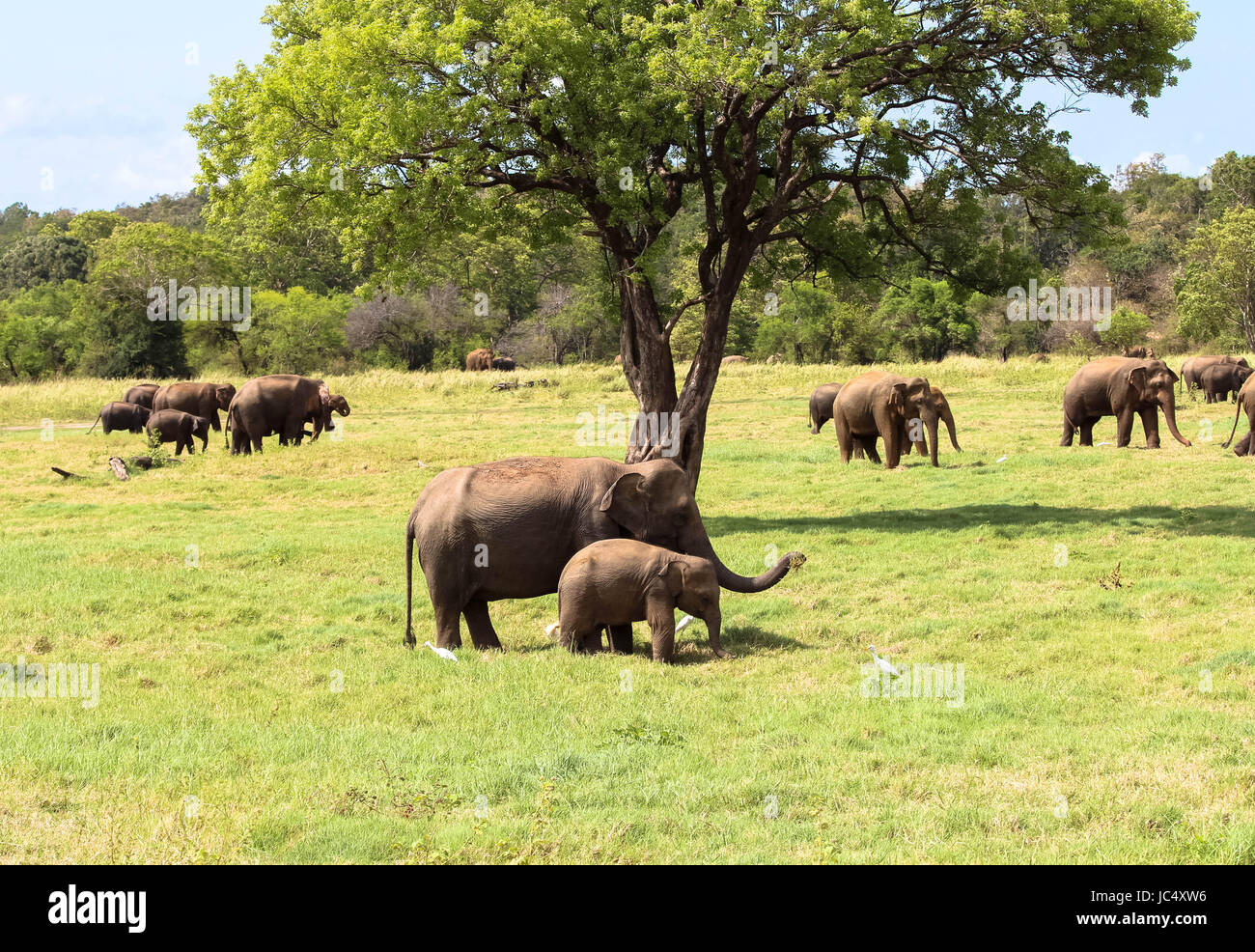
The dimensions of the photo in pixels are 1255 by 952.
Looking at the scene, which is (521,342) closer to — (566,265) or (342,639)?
(566,265)

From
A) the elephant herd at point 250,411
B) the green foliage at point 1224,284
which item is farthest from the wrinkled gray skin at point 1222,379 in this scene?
the elephant herd at point 250,411

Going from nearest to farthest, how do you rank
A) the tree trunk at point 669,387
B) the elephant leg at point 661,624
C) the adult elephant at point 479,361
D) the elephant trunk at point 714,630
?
the elephant leg at point 661,624
the elephant trunk at point 714,630
the tree trunk at point 669,387
the adult elephant at point 479,361

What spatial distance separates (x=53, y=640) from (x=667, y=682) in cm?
650

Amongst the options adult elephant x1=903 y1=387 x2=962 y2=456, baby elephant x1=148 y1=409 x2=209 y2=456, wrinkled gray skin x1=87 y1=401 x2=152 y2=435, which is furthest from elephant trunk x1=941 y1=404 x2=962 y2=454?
wrinkled gray skin x1=87 y1=401 x2=152 y2=435

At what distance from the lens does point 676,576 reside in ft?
36.8

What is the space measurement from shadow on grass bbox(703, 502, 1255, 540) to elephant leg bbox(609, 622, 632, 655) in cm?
640

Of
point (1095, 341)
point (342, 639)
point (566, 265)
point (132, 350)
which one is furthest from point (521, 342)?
point (342, 639)

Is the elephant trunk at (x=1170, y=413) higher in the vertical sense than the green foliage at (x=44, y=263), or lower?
lower

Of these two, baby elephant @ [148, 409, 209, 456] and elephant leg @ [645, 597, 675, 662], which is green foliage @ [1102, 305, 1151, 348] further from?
elephant leg @ [645, 597, 675, 662]

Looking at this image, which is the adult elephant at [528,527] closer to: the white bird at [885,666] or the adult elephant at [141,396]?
the white bird at [885,666]

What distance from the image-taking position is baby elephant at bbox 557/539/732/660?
36.4 ft

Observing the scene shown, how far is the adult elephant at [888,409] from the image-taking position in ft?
82.6

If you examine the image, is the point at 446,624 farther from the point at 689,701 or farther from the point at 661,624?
the point at 689,701

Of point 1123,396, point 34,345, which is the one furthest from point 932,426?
point 34,345
